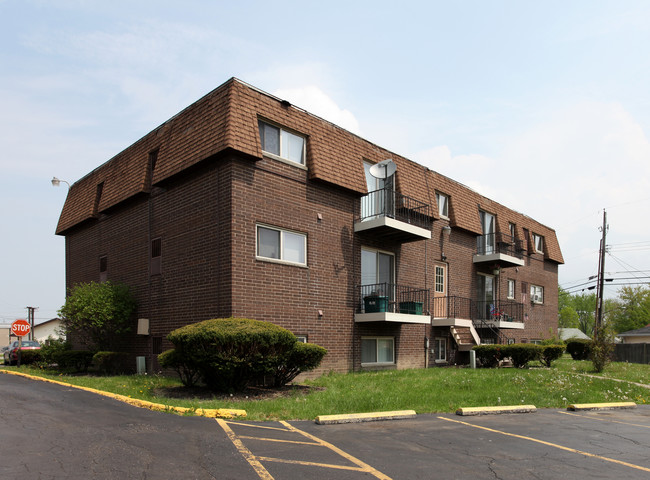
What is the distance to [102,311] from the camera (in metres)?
16.5

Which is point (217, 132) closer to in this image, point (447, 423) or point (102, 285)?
point (102, 285)

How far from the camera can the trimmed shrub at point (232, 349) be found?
10.5 meters

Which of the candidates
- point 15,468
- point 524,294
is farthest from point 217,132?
point 524,294

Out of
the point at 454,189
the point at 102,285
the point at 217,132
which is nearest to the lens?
the point at 217,132

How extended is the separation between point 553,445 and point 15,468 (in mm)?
6811

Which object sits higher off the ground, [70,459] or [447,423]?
[70,459]

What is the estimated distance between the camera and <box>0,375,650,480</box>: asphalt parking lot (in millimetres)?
5660

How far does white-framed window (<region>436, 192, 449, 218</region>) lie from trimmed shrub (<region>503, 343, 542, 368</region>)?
6.07 m

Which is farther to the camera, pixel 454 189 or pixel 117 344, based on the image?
pixel 454 189

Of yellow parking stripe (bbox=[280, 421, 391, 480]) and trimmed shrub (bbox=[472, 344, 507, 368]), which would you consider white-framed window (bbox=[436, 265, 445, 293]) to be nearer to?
trimmed shrub (bbox=[472, 344, 507, 368])

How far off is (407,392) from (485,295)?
14317mm

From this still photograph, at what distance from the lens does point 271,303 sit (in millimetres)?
14062

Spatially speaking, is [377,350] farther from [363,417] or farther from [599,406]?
[363,417]

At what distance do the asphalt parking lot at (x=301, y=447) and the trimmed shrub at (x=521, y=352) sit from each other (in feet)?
29.9
